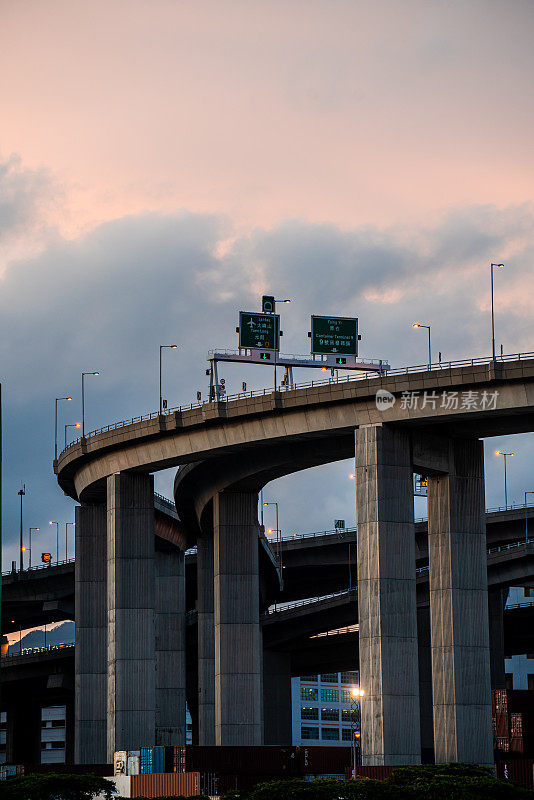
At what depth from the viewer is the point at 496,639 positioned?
5015 inches

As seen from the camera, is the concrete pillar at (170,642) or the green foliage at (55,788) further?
the concrete pillar at (170,642)

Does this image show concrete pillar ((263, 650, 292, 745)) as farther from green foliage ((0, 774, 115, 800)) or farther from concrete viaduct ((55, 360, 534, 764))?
green foliage ((0, 774, 115, 800))

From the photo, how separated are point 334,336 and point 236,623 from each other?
2196 centimetres

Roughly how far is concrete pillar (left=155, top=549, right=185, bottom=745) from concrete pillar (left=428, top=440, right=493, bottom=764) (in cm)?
4463

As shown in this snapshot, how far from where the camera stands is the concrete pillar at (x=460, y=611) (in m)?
77.4

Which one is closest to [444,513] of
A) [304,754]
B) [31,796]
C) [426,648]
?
[304,754]

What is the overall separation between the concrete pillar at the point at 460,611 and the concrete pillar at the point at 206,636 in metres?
37.3

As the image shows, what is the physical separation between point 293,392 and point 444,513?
38.2 ft

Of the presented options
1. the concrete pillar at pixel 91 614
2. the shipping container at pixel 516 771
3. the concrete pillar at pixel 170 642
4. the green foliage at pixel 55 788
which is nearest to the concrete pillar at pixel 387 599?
the shipping container at pixel 516 771

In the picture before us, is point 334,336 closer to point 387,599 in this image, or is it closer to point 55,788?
point 387,599

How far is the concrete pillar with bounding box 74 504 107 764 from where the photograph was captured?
102 meters

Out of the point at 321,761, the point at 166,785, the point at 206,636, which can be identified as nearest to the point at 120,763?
the point at 321,761

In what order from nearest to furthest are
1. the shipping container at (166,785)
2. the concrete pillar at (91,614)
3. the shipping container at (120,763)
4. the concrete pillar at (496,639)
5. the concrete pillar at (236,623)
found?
the shipping container at (166,785) < the shipping container at (120,763) < the concrete pillar at (236,623) < the concrete pillar at (91,614) < the concrete pillar at (496,639)

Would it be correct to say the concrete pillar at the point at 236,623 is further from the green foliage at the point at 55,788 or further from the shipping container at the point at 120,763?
the green foliage at the point at 55,788
